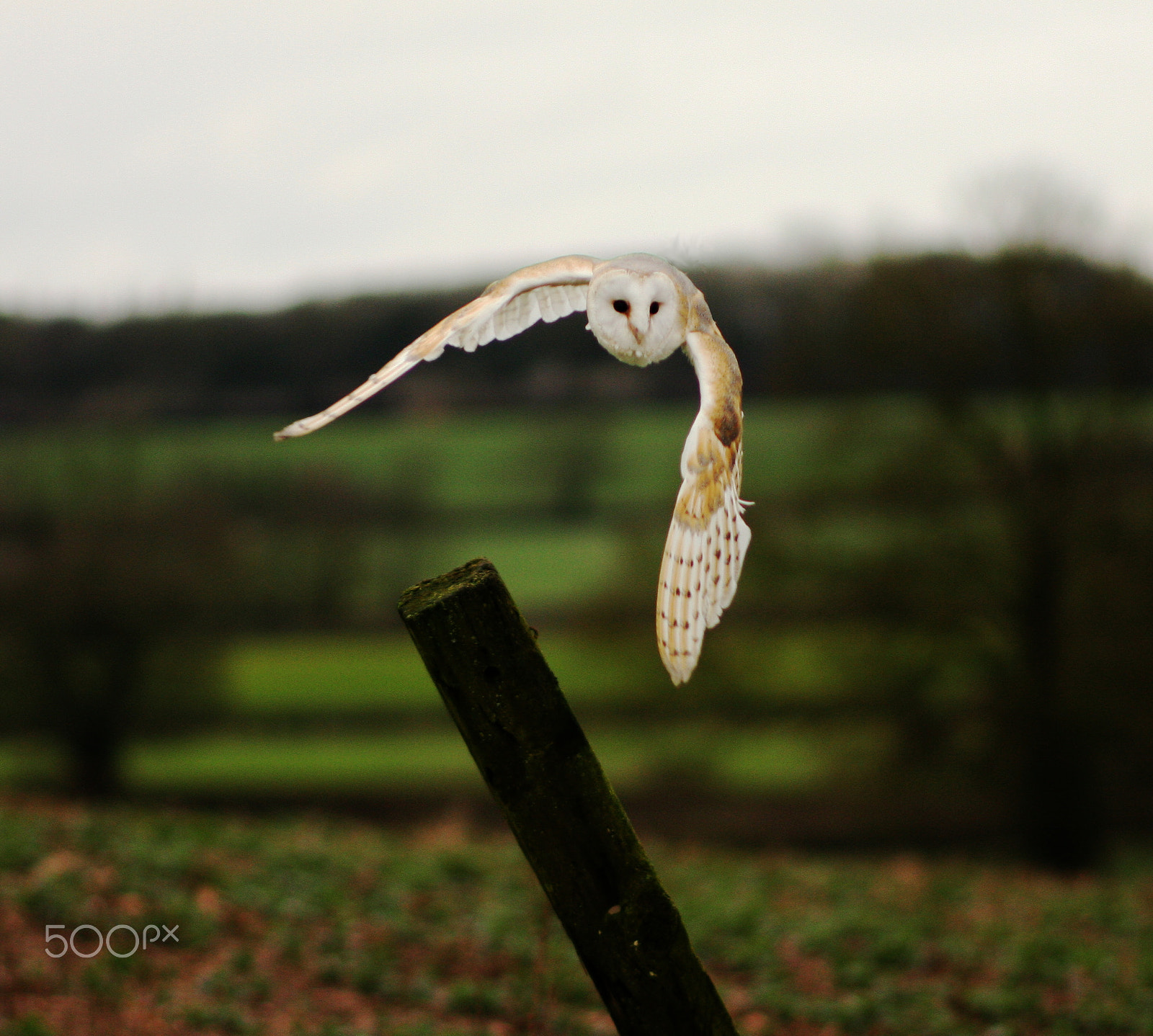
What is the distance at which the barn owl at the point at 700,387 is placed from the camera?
3.89ft

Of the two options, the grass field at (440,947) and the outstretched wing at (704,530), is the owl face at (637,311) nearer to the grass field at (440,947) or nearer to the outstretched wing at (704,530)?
the outstretched wing at (704,530)

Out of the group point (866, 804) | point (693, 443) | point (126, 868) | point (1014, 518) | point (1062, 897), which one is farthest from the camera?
point (866, 804)

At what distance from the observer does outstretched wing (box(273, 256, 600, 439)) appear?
48.4 inches

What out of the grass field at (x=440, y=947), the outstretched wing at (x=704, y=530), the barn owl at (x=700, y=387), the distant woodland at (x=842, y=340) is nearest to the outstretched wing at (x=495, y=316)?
the barn owl at (x=700, y=387)

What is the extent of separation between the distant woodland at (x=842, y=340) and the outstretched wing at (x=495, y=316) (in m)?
5.70

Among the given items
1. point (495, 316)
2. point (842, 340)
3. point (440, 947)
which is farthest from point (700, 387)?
point (842, 340)

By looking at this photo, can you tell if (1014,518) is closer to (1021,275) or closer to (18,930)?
(1021,275)

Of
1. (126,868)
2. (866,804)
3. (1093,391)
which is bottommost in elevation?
(866,804)

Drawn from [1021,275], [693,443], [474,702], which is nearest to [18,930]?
[474,702]

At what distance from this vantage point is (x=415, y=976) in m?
5.20

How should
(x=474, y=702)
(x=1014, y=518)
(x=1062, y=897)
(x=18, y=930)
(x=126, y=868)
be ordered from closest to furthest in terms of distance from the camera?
(x=474, y=702)
(x=18, y=930)
(x=126, y=868)
(x=1062, y=897)
(x=1014, y=518)

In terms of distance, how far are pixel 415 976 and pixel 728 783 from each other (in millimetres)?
7769

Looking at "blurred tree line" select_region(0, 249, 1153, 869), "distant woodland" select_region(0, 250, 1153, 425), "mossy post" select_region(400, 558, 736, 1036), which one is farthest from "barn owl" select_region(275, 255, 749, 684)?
"blurred tree line" select_region(0, 249, 1153, 869)

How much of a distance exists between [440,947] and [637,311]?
534 cm
